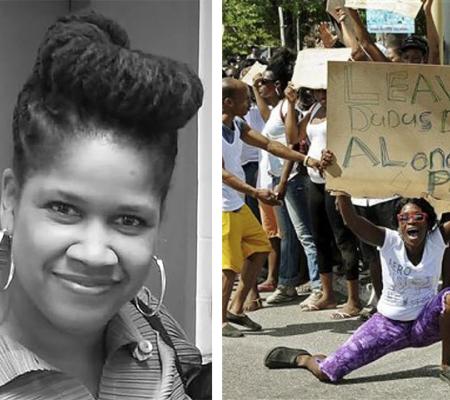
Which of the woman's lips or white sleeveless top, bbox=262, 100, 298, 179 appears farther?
white sleeveless top, bbox=262, 100, 298, 179

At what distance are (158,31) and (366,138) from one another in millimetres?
978

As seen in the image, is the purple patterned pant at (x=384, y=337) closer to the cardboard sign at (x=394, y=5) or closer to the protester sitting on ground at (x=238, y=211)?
the protester sitting on ground at (x=238, y=211)

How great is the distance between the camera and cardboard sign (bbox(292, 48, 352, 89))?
3.33 m

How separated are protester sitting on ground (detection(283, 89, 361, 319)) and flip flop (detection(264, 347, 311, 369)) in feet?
0.57

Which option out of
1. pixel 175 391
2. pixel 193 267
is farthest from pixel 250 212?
pixel 175 391

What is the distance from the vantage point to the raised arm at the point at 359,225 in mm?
3453

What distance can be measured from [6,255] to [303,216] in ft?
4.04

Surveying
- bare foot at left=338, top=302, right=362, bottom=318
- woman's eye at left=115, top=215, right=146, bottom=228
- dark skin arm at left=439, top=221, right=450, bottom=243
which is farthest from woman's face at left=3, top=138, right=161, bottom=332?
dark skin arm at left=439, top=221, right=450, bottom=243

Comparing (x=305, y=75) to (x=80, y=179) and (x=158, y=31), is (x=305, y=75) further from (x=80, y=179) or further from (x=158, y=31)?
(x=80, y=179)

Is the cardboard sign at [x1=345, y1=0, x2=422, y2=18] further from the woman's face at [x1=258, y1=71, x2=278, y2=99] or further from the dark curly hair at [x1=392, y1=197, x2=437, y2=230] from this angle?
the dark curly hair at [x1=392, y1=197, x2=437, y2=230]

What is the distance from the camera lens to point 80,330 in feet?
9.43

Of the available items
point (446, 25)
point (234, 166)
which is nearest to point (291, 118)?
point (234, 166)

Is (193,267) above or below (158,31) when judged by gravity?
→ below

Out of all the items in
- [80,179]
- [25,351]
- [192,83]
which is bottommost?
[25,351]
